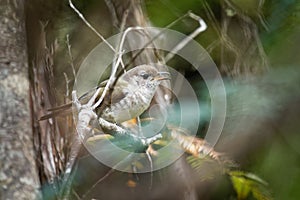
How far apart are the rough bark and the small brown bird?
50 millimetres

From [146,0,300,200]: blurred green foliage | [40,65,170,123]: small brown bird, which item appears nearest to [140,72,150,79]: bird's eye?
[40,65,170,123]: small brown bird

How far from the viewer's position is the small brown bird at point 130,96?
2.99ft

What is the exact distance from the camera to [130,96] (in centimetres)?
96

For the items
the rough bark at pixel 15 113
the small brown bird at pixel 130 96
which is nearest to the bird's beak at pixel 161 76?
the small brown bird at pixel 130 96

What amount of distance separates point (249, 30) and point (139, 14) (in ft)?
0.74

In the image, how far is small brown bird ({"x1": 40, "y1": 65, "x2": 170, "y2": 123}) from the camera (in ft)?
2.99

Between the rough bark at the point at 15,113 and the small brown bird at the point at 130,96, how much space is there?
0.05 meters

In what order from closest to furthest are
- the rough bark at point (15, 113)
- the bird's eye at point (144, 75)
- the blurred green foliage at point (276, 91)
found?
the blurred green foliage at point (276, 91), the rough bark at point (15, 113), the bird's eye at point (144, 75)

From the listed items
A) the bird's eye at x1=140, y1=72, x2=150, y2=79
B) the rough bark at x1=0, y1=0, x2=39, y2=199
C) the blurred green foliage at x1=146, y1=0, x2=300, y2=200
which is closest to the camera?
the blurred green foliage at x1=146, y1=0, x2=300, y2=200

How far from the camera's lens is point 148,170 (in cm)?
106

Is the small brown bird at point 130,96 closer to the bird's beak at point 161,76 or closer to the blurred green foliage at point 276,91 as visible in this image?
the bird's beak at point 161,76

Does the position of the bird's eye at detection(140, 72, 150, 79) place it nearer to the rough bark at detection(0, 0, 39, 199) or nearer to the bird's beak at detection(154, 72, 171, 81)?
the bird's beak at detection(154, 72, 171, 81)

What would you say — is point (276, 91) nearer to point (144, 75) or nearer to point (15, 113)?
point (144, 75)

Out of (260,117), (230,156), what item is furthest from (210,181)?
(260,117)
